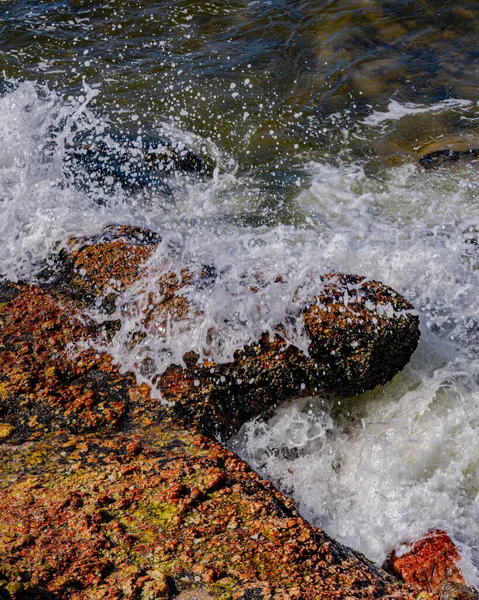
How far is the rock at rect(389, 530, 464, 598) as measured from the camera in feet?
9.19

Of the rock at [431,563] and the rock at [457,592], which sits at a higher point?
the rock at [457,592]

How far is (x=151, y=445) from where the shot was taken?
2.83 meters

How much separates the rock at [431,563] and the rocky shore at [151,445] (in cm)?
9

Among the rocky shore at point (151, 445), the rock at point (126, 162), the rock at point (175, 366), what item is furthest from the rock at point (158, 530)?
the rock at point (126, 162)

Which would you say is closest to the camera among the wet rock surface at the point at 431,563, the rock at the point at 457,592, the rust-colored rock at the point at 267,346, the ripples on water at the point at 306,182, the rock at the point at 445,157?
the rock at the point at 457,592

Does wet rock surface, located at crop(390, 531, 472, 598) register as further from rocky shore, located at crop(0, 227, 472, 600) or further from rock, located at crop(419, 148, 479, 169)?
rock, located at crop(419, 148, 479, 169)

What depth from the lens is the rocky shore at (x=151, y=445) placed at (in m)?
2.12

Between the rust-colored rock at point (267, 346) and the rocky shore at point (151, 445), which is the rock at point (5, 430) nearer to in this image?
the rocky shore at point (151, 445)

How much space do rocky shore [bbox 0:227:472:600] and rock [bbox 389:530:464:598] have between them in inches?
3.7

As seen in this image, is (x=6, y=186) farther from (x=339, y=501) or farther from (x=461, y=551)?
(x=461, y=551)

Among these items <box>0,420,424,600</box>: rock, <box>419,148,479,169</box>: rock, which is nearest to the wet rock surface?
<box>0,420,424,600</box>: rock

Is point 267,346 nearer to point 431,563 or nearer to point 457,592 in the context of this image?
point 431,563

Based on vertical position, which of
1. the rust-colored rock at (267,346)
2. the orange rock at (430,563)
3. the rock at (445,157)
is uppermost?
the rust-colored rock at (267,346)

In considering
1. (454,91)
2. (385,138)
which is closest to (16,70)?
(385,138)
